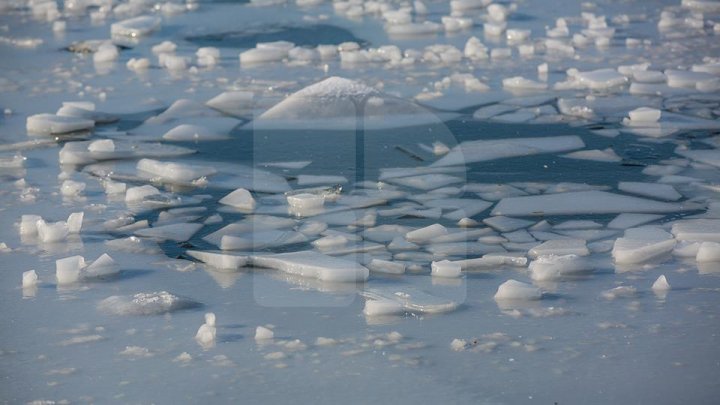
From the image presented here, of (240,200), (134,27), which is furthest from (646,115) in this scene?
(134,27)

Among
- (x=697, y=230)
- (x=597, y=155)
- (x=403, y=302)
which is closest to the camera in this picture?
(x=403, y=302)

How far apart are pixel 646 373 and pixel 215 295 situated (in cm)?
131

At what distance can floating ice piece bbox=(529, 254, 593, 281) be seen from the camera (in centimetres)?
339

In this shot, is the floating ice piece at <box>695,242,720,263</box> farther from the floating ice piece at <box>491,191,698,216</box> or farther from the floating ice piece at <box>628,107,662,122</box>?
the floating ice piece at <box>628,107,662,122</box>

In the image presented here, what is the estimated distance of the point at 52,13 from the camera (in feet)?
28.9

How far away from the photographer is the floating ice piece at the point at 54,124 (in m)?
5.36

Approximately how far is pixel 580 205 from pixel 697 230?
520mm

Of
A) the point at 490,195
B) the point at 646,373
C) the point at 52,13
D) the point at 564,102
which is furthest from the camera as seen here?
the point at 52,13

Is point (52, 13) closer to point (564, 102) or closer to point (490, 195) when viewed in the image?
point (564, 102)

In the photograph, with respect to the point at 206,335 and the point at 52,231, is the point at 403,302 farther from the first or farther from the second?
the point at 52,231

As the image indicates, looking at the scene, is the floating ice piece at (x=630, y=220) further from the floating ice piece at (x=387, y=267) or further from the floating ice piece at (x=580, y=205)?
the floating ice piece at (x=387, y=267)

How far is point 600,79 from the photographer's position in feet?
19.8

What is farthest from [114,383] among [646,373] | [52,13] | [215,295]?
[52,13]

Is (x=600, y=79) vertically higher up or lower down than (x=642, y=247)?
higher up
